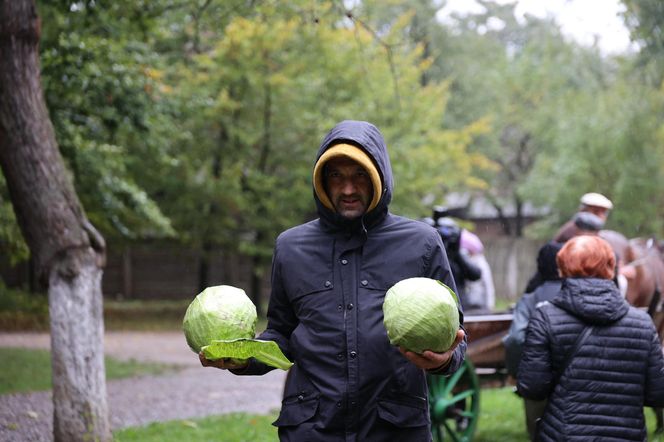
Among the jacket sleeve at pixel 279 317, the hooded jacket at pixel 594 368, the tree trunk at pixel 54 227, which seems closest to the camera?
the jacket sleeve at pixel 279 317

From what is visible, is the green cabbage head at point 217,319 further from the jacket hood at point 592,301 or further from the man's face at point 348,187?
the jacket hood at point 592,301

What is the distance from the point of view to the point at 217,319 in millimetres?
3289

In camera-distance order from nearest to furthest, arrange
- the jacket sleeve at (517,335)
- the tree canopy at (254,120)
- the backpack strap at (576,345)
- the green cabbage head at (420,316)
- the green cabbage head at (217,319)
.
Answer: the green cabbage head at (420,316), the green cabbage head at (217,319), the backpack strap at (576,345), the jacket sleeve at (517,335), the tree canopy at (254,120)

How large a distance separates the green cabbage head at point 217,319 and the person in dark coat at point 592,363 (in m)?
2.20

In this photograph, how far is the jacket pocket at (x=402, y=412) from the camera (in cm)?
317

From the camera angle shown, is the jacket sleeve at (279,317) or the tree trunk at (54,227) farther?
the tree trunk at (54,227)

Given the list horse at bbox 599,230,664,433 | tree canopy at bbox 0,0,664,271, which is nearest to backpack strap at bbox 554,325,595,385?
tree canopy at bbox 0,0,664,271

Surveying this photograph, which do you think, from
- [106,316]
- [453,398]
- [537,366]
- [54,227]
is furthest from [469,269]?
[106,316]

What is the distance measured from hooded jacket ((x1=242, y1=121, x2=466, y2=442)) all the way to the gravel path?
18.0ft

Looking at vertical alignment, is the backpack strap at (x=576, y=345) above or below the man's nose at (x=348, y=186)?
below

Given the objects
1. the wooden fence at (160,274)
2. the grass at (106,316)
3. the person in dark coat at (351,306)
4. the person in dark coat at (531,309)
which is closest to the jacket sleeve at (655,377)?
the person in dark coat at (531,309)

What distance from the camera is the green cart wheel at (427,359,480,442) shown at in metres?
7.41

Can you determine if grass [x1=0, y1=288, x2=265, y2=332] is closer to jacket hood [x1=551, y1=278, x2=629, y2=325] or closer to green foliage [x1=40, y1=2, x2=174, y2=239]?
green foliage [x1=40, y1=2, x2=174, y2=239]

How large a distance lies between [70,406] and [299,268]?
162 inches
